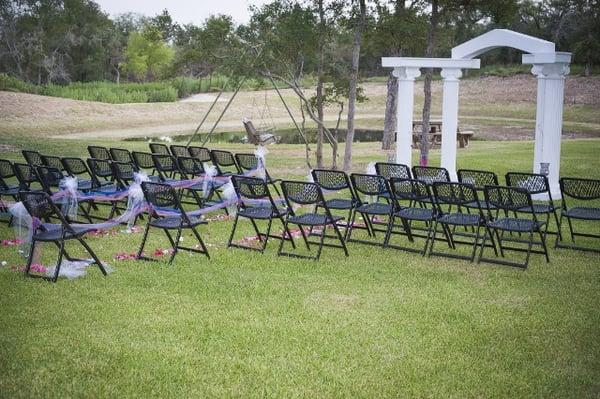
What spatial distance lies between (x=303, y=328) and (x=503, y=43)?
882 cm

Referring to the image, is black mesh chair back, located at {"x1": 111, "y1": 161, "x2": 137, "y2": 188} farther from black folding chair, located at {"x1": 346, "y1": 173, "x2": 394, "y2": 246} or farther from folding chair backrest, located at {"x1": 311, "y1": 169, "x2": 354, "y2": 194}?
black folding chair, located at {"x1": 346, "y1": 173, "x2": 394, "y2": 246}

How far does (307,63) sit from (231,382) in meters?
13.2

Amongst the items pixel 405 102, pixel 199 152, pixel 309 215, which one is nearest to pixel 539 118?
pixel 405 102

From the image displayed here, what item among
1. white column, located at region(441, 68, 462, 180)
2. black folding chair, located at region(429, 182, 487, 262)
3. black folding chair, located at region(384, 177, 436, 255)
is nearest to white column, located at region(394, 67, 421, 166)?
white column, located at region(441, 68, 462, 180)

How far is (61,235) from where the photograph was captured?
752cm

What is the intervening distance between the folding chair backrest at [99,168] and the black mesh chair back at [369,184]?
11.7 feet

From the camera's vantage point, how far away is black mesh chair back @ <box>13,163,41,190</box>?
993cm

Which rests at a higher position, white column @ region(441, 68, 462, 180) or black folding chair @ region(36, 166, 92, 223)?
white column @ region(441, 68, 462, 180)

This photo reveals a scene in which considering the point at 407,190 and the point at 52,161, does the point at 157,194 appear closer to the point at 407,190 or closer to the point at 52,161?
the point at 407,190

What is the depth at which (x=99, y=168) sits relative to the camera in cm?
1121

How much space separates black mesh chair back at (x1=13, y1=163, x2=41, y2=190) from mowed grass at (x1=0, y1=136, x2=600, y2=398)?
1781mm

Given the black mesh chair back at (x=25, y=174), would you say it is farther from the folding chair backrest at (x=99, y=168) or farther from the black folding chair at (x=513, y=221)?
the black folding chair at (x=513, y=221)

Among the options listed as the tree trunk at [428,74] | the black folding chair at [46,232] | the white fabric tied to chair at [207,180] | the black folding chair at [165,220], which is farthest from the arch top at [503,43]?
the black folding chair at [46,232]

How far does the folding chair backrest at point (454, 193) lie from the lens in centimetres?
865
